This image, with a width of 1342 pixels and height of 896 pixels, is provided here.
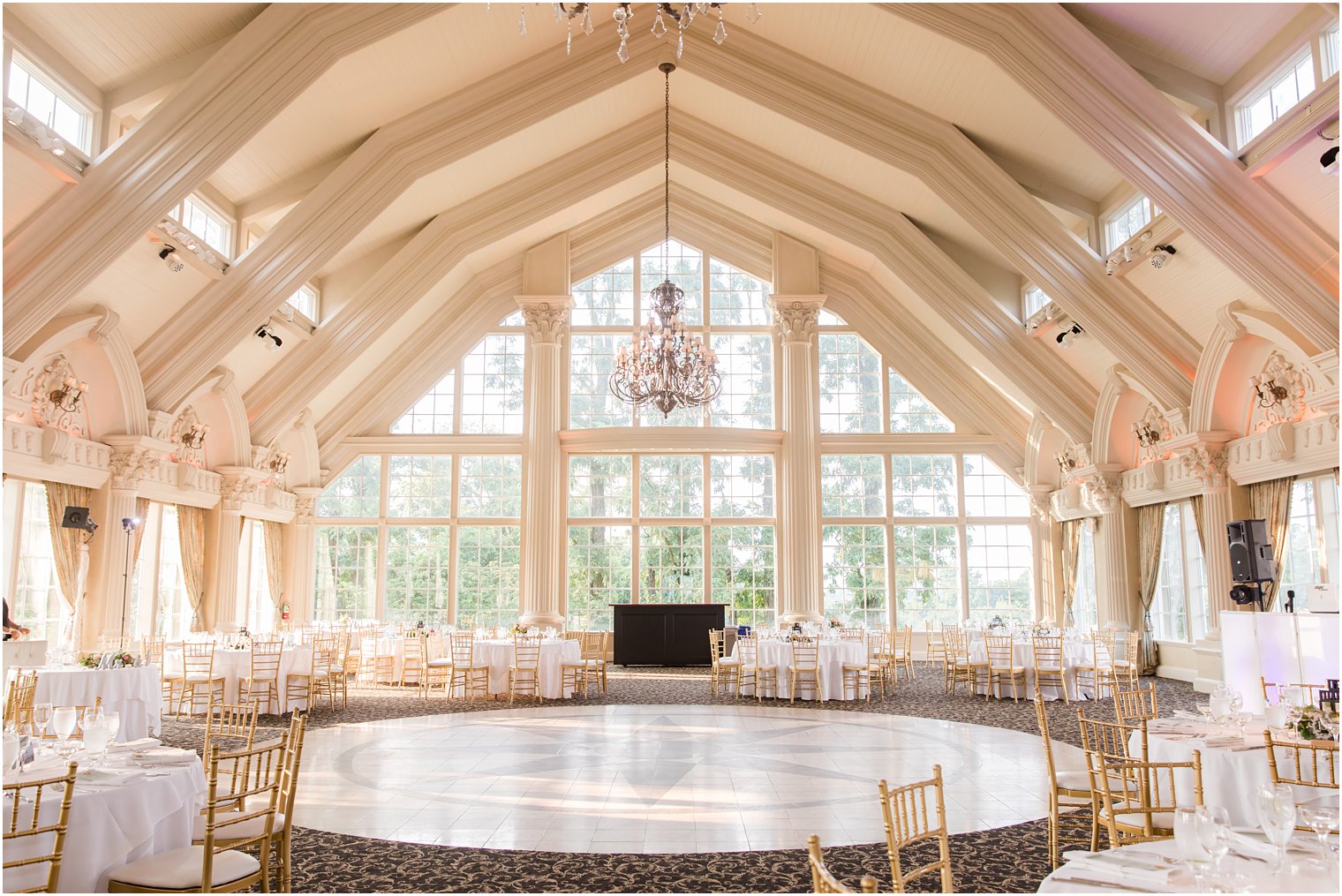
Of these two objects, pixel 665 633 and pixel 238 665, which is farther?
pixel 665 633

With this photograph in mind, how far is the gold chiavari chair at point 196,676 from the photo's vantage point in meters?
10.5

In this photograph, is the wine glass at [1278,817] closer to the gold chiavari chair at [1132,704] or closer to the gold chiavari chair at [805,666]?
the gold chiavari chair at [1132,704]

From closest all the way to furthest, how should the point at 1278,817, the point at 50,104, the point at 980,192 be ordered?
the point at 1278,817 < the point at 50,104 < the point at 980,192

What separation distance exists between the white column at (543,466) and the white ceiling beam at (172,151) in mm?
7578

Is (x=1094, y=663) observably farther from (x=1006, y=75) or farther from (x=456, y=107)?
(x=456, y=107)

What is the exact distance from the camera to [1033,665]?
39.4 feet

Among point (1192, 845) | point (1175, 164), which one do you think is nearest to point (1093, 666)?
point (1175, 164)

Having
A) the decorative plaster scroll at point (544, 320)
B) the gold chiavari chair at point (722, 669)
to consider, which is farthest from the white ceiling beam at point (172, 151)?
the gold chiavari chair at point (722, 669)

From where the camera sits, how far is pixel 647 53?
13375 mm

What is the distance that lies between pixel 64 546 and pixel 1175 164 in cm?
1273

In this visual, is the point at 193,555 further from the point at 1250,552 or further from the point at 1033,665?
the point at 1250,552

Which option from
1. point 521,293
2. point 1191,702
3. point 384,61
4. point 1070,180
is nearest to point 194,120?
point 384,61

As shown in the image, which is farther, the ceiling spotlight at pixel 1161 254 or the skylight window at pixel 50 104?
the ceiling spotlight at pixel 1161 254

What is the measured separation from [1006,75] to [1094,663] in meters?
6.99
